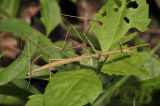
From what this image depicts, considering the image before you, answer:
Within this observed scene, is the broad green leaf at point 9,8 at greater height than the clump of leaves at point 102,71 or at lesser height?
greater

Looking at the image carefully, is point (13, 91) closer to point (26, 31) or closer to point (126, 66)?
point (26, 31)

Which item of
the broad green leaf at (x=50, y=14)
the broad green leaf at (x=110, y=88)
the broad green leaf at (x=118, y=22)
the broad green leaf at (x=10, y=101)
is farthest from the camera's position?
the broad green leaf at (x=50, y=14)

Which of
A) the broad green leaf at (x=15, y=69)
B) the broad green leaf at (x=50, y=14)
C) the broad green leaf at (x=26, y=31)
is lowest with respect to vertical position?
the broad green leaf at (x=15, y=69)

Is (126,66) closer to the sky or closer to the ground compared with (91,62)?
closer to the ground

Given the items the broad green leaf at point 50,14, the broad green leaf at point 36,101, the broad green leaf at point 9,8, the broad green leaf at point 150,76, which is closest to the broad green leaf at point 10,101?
the broad green leaf at point 36,101

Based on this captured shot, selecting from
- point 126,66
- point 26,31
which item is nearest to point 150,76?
point 126,66

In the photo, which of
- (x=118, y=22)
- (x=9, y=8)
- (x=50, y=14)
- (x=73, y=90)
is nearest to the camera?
(x=73, y=90)

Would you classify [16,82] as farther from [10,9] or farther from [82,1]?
[82,1]

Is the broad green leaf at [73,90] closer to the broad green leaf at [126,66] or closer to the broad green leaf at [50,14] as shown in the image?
the broad green leaf at [126,66]
